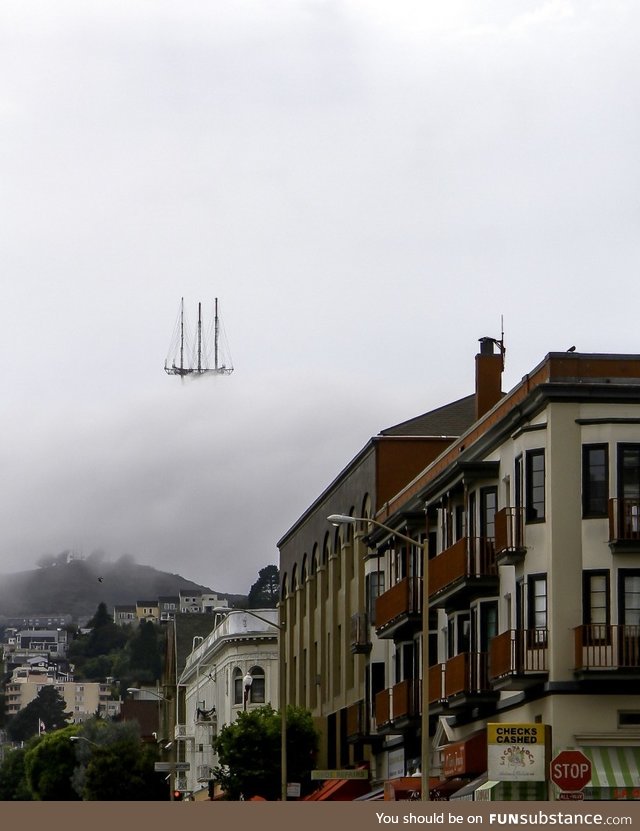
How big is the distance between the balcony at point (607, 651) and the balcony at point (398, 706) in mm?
15076

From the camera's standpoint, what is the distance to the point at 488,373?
65.2m

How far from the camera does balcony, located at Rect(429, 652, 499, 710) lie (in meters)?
51.0

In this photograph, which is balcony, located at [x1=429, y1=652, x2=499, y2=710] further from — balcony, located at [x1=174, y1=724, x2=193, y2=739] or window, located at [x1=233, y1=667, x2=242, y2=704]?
balcony, located at [x1=174, y1=724, x2=193, y2=739]

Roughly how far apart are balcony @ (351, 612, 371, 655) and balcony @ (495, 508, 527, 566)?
23.5m

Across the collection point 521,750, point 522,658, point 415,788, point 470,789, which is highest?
point 522,658

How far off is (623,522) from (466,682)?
817 cm

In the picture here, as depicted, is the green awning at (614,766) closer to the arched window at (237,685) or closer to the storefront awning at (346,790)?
the storefront awning at (346,790)

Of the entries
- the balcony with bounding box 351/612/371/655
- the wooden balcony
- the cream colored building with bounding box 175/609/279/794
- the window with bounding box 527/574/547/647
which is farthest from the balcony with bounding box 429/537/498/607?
the cream colored building with bounding box 175/609/279/794

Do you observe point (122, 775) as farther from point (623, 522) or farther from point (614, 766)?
point (623, 522)

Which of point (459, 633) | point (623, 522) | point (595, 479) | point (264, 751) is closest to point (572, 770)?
point (623, 522)

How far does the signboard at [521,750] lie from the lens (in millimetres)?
45656

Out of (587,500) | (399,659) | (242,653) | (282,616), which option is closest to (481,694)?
(587,500)
